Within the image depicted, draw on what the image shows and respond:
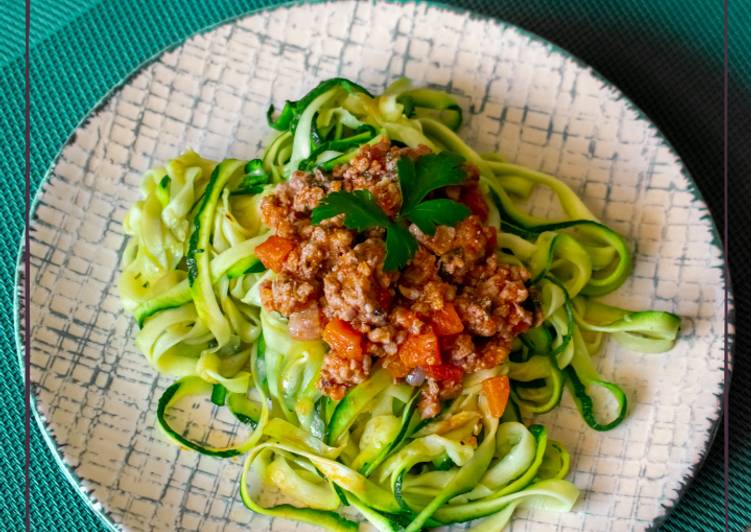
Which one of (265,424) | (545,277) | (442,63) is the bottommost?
(265,424)

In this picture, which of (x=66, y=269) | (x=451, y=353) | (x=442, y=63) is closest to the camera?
(x=451, y=353)

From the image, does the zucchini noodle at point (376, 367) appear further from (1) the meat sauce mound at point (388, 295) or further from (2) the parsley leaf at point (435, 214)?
(2) the parsley leaf at point (435, 214)

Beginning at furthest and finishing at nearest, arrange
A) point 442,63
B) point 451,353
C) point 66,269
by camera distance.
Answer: point 442,63 < point 66,269 < point 451,353

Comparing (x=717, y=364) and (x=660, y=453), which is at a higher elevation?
(x=717, y=364)

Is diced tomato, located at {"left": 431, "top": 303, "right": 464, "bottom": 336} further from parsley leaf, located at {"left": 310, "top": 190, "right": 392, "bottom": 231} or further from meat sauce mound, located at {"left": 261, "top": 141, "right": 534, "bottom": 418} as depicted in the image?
parsley leaf, located at {"left": 310, "top": 190, "right": 392, "bottom": 231}

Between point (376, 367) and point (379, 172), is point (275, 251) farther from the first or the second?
point (376, 367)

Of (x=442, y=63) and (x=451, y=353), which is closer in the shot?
(x=451, y=353)

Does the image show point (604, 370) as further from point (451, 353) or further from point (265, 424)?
point (265, 424)

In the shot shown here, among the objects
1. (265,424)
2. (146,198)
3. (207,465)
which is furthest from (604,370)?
(146,198)
